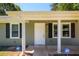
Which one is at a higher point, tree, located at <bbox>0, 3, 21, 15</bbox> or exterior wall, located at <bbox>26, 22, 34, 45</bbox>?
tree, located at <bbox>0, 3, 21, 15</bbox>

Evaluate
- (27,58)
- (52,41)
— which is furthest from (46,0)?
(52,41)

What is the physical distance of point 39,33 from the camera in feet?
58.9

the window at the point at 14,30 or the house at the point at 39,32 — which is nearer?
the house at the point at 39,32

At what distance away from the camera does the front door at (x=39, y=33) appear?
58.4ft

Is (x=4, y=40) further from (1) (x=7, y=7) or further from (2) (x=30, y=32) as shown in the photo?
(1) (x=7, y=7)

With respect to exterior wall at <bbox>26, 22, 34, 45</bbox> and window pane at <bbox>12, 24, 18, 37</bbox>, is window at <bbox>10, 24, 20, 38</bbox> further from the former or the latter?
exterior wall at <bbox>26, 22, 34, 45</bbox>

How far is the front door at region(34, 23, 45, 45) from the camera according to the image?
701 inches

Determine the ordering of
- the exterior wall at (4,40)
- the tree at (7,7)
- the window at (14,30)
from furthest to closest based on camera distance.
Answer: the tree at (7,7)
the window at (14,30)
the exterior wall at (4,40)

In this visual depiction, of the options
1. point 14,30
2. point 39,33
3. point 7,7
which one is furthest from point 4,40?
point 7,7

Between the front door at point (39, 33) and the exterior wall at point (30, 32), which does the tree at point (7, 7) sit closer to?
the exterior wall at point (30, 32)

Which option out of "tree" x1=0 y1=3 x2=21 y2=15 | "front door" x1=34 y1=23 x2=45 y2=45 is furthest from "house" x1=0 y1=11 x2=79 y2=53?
"tree" x1=0 y1=3 x2=21 y2=15

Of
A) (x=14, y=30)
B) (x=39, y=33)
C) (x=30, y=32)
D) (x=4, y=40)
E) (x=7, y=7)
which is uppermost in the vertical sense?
(x=7, y=7)

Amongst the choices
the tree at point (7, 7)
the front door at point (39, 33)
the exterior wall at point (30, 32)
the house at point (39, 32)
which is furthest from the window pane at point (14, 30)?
the tree at point (7, 7)

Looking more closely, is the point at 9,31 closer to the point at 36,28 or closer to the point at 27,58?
the point at 36,28
